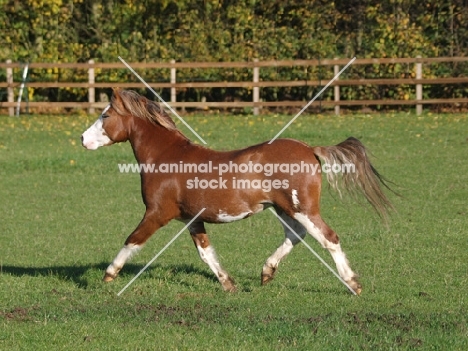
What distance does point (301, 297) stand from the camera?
8.79 m

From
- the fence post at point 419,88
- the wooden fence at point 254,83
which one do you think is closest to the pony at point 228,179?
the wooden fence at point 254,83

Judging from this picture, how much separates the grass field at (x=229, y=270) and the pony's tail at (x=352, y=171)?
90 cm

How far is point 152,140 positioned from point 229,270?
1721 millimetres

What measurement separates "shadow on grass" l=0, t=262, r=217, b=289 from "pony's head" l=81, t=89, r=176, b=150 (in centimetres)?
140

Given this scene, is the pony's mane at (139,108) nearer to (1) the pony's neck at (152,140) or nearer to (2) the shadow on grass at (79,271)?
(1) the pony's neck at (152,140)

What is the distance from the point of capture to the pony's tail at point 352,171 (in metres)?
8.95

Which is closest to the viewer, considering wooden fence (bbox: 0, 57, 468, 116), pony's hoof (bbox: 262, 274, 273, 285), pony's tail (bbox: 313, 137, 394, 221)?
pony's tail (bbox: 313, 137, 394, 221)

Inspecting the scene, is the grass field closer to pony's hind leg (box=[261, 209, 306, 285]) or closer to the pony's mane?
pony's hind leg (box=[261, 209, 306, 285])

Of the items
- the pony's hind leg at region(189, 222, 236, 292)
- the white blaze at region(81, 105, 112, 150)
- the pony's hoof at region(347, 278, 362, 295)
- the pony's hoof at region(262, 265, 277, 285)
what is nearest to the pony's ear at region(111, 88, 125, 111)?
the white blaze at region(81, 105, 112, 150)

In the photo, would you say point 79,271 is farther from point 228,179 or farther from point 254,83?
point 254,83

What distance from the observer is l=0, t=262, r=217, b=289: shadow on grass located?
32.8ft

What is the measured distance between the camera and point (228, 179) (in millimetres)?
8992

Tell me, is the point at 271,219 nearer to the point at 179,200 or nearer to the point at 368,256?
the point at 368,256

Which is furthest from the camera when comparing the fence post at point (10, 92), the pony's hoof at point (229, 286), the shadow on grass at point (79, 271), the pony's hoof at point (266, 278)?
the fence post at point (10, 92)
